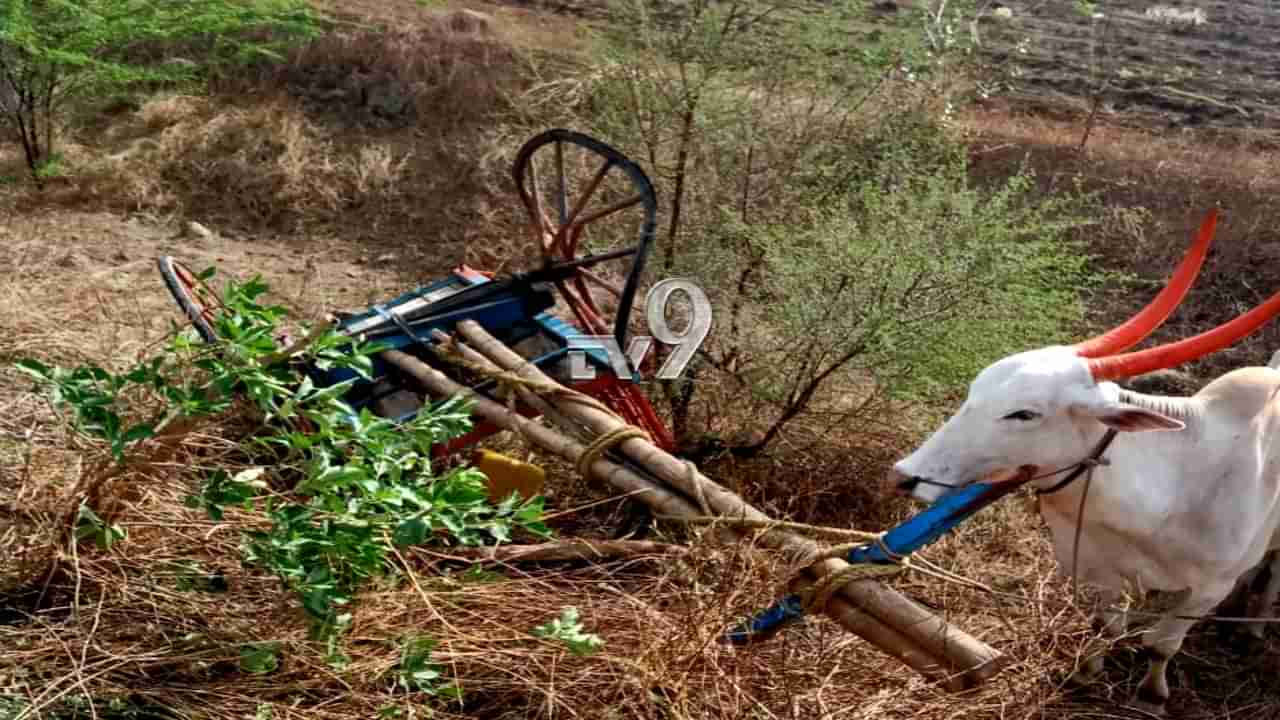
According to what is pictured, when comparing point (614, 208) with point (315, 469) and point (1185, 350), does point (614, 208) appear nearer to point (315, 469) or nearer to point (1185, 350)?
point (315, 469)

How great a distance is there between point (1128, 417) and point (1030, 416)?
0.23m

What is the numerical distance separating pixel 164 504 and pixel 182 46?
7.49m

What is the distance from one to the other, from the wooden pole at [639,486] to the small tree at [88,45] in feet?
14.9

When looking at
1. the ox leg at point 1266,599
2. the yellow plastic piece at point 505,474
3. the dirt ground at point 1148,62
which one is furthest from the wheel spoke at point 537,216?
the dirt ground at point 1148,62

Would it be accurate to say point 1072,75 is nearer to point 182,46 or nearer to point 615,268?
point 615,268

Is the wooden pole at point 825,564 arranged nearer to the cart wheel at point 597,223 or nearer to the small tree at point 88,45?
the cart wheel at point 597,223

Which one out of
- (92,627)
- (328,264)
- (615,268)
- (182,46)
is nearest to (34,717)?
(92,627)

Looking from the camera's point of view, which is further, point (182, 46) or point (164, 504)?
point (182, 46)

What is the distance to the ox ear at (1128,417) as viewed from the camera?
2.75m

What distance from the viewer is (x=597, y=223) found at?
5523 mm

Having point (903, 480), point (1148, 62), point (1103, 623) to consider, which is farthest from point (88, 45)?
point (1148, 62)

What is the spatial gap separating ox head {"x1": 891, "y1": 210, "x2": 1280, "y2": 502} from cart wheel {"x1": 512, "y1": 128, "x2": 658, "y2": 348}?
119cm

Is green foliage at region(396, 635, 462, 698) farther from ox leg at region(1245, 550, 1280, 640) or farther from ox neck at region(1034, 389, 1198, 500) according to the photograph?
ox leg at region(1245, 550, 1280, 640)

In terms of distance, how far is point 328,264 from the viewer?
7.12m
